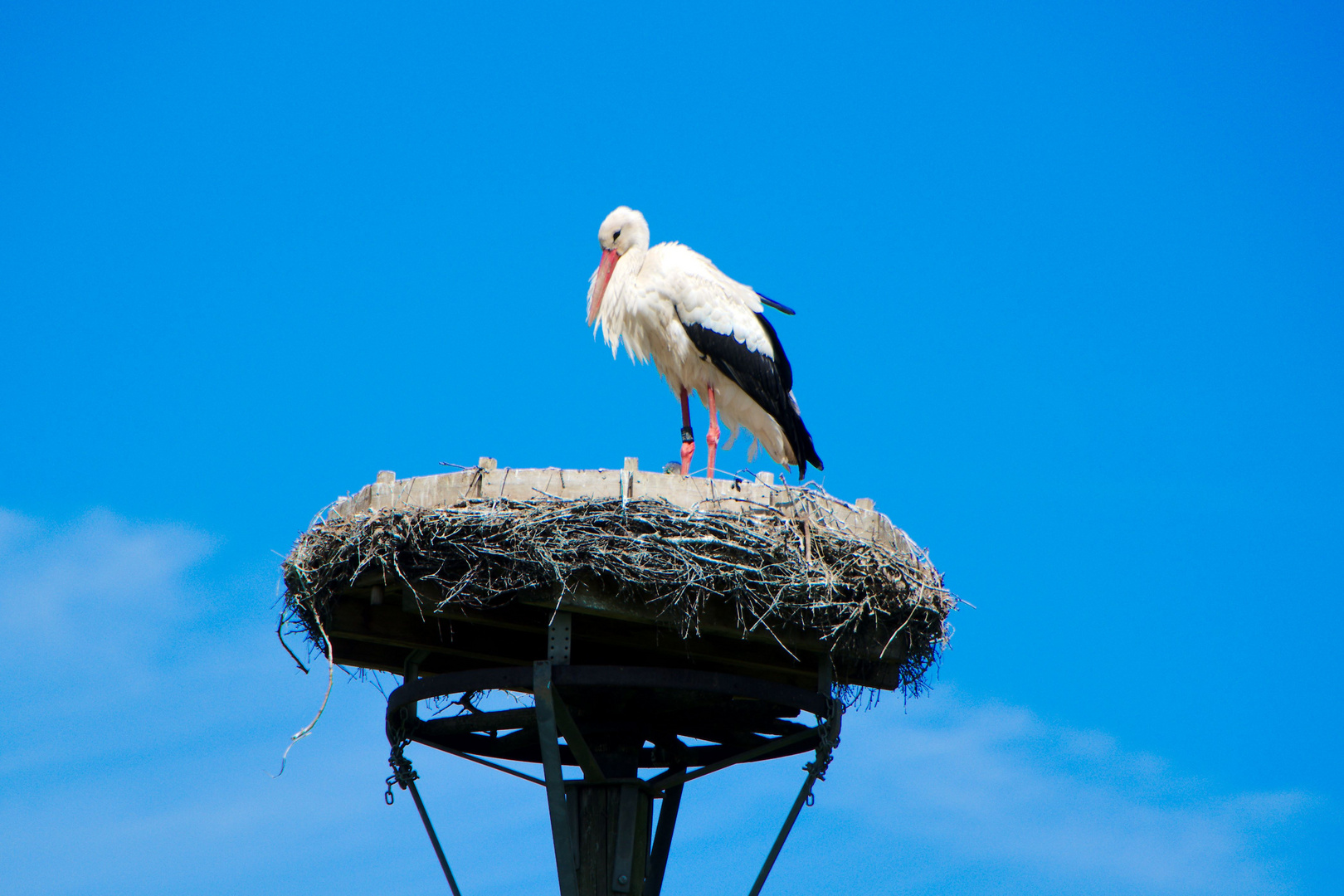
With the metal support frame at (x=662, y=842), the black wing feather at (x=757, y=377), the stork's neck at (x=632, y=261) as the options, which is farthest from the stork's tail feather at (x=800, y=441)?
the metal support frame at (x=662, y=842)

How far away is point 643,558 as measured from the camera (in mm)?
7160

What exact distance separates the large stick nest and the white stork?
2.72 metres

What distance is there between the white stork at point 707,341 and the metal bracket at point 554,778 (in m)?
2.91

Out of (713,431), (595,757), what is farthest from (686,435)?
(595,757)

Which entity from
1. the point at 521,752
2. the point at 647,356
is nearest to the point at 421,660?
the point at 521,752

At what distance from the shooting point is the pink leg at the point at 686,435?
10297mm

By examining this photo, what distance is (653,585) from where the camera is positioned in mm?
7219

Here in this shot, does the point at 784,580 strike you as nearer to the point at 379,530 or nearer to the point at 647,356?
the point at 379,530

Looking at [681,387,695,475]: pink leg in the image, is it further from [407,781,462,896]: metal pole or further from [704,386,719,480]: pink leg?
[407,781,462,896]: metal pole

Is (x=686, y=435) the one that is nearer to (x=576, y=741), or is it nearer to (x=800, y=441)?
(x=800, y=441)

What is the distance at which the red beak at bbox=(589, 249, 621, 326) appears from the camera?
10.7 meters

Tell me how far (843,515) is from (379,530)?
228cm

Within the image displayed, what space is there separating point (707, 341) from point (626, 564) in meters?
3.29

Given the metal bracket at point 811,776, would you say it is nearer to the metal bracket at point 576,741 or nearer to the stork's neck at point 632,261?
the metal bracket at point 576,741
